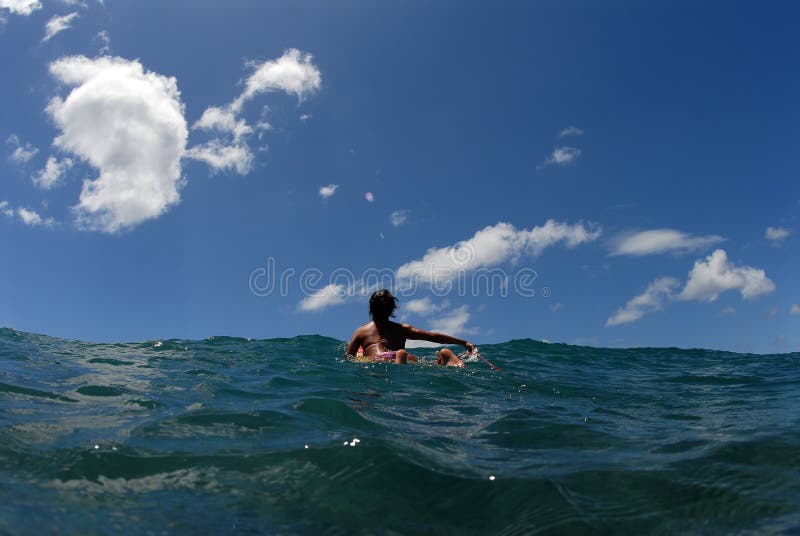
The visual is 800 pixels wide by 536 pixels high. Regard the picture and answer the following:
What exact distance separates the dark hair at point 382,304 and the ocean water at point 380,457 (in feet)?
9.13

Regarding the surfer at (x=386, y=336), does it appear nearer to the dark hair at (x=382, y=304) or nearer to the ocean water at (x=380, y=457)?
the dark hair at (x=382, y=304)

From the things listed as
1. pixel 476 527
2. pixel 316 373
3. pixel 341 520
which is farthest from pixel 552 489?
pixel 316 373

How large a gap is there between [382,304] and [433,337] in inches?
51.3

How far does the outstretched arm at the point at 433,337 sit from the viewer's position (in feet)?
35.0

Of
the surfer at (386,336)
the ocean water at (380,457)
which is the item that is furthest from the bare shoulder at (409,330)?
the ocean water at (380,457)

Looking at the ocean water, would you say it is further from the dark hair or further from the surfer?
the dark hair

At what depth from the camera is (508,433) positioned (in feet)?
16.6

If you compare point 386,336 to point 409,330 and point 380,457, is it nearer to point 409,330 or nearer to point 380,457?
point 409,330

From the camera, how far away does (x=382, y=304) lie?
1046 cm

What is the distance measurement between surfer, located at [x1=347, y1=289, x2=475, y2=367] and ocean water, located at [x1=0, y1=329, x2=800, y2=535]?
2.41m

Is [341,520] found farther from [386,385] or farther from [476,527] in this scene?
[386,385]

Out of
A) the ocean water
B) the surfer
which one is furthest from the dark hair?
the ocean water

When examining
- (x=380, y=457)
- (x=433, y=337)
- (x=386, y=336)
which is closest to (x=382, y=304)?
(x=386, y=336)

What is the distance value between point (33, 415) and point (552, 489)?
4864mm
